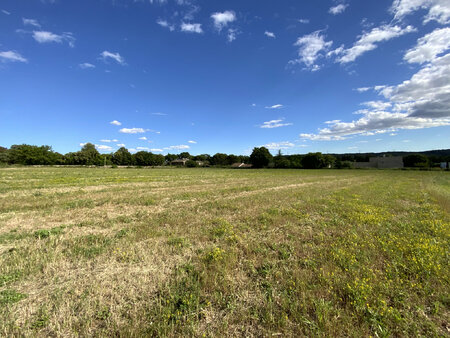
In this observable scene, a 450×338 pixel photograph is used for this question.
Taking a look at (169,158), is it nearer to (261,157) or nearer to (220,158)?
(220,158)

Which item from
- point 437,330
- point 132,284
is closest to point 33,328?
point 132,284

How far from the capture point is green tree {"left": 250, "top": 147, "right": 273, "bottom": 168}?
10525 cm

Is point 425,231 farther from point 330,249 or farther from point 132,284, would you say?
point 132,284

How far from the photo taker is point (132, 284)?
149 inches

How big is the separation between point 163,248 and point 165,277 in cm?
136

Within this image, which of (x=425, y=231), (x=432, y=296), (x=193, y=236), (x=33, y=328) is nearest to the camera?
(x=33, y=328)

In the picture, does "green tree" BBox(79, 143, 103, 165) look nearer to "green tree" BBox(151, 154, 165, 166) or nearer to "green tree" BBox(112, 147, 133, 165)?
"green tree" BBox(112, 147, 133, 165)

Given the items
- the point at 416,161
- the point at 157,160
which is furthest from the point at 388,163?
the point at 157,160

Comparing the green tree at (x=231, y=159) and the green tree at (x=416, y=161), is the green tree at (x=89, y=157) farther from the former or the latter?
the green tree at (x=416, y=161)

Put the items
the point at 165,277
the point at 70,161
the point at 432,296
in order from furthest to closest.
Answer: the point at 70,161 < the point at 165,277 < the point at 432,296

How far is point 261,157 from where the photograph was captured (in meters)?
106

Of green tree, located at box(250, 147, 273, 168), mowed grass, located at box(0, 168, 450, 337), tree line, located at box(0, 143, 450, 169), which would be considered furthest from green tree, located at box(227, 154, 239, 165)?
mowed grass, located at box(0, 168, 450, 337)

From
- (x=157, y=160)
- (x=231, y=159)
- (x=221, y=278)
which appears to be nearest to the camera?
(x=221, y=278)

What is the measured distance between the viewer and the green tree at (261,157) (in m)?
105
